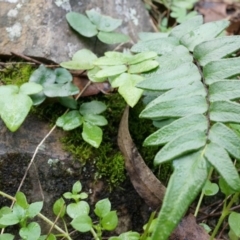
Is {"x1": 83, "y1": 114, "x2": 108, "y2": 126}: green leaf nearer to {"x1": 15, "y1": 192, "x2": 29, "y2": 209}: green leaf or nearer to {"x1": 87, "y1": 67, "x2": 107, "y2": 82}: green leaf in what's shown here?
{"x1": 87, "y1": 67, "x2": 107, "y2": 82}: green leaf

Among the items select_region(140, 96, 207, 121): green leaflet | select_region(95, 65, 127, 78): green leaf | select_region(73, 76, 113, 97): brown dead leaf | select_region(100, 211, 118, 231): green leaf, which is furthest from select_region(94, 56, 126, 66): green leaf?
select_region(100, 211, 118, 231): green leaf

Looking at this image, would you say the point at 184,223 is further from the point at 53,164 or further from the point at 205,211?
the point at 53,164

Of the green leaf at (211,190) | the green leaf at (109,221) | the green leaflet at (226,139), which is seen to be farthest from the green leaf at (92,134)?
the green leaflet at (226,139)

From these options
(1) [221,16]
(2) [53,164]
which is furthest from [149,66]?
(1) [221,16]

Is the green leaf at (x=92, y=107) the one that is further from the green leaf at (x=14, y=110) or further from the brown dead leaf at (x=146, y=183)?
the green leaf at (x=14, y=110)

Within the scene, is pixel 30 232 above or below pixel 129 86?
below

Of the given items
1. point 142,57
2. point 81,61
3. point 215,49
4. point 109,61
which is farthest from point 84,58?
point 215,49

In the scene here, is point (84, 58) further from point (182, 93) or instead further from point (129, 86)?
point (182, 93)
